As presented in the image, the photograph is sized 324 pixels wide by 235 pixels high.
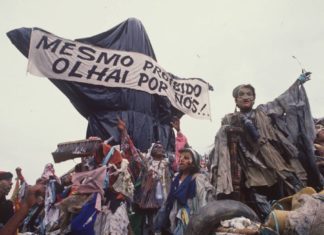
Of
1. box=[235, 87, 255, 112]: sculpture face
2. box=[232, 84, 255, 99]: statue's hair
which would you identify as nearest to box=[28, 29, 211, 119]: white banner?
box=[232, 84, 255, 99]: statue's hair

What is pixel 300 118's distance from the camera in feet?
13.0

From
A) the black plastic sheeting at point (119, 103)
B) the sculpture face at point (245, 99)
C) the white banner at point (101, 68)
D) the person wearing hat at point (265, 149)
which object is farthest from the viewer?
the black plastic sheeting at point (119, 103)

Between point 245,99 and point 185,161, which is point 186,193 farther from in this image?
point 245,99

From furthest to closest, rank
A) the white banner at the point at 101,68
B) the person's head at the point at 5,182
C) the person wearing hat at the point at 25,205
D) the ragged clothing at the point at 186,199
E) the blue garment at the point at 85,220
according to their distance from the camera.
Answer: the white banner at the point at 101,68 → the blue garment at the point at 85,220 → the person's head at the point at 5,182 → the ragged clothing at the point at 186,199 → the person wearing hat at the point at 25,205

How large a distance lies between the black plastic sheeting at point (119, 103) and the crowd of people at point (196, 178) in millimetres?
1989

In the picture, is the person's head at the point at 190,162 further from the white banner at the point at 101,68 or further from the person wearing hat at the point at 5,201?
the white banner at the point at 101,68

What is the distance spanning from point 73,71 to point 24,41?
1384 millimetres

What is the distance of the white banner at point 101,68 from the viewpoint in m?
7.85

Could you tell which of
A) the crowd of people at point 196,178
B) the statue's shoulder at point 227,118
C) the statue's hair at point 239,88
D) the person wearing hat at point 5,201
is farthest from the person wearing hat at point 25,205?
the statue's hair at point 239,88

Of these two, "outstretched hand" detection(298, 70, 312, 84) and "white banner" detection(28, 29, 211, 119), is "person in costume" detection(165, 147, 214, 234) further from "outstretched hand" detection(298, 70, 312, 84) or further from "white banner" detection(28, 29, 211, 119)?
"white banner" detection(28, 29, 211, 119)

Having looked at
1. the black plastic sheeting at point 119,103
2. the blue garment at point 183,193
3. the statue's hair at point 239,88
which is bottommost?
the blue garment at point 183,193

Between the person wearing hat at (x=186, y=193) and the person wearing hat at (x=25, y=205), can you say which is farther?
the person wearing hat at (x=186, y=193)

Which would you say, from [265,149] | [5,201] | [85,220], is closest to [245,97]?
[265,149]

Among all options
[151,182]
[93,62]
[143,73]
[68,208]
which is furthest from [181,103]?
[68,208]
